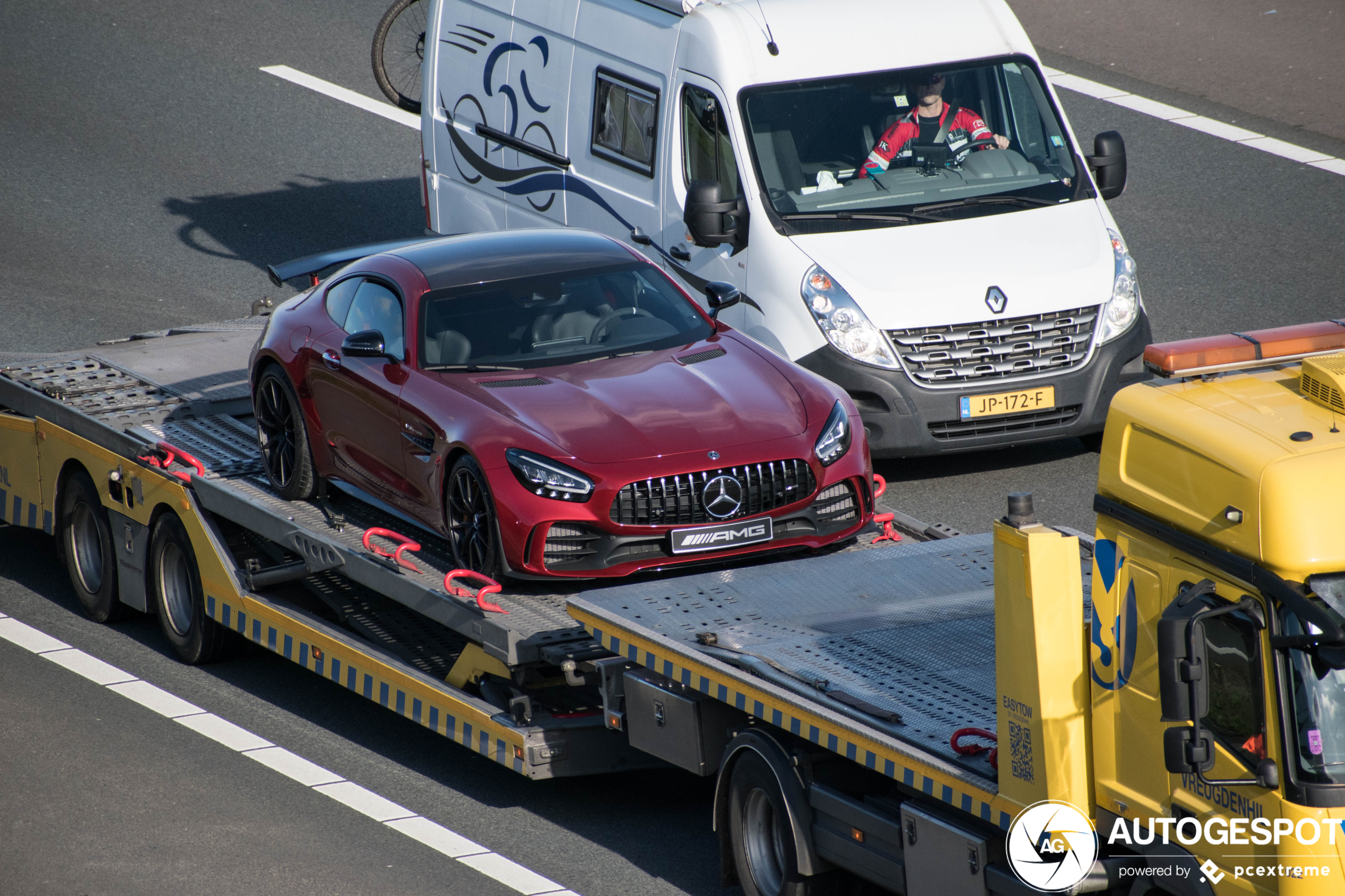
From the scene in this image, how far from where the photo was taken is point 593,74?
563 inches

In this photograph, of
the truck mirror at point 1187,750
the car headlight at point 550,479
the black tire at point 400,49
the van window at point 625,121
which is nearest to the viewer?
the truck mirror at point 1187,750

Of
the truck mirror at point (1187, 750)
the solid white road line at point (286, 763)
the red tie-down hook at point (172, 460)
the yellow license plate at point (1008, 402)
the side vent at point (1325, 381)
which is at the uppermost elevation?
the side vent at point (1325, 381)

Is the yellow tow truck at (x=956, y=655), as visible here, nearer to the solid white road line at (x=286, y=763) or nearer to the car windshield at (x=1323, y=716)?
the car windshield at (x=1323, y=716)

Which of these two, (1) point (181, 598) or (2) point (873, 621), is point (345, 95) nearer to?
(1) point (181, 598)

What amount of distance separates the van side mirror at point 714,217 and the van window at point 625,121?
2.95 feet

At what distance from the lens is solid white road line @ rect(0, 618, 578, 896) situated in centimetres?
855

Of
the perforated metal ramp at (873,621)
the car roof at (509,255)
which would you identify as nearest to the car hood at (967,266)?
the car roof at (509,255)

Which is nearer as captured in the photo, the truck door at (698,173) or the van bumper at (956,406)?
the van bumper at (956,406)

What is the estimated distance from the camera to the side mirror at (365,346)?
32.8 feet

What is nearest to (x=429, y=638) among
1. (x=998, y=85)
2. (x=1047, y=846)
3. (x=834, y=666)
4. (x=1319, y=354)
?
(x=834, y=666)

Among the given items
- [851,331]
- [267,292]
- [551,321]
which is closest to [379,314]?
[551,321]

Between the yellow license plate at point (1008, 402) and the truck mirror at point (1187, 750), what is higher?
the truck mirror at point (1187, 750)

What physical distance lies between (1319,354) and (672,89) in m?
7.78

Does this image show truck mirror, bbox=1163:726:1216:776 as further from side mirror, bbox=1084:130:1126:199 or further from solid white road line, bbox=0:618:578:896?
side mirror, bbox=1084:130:1126:199
